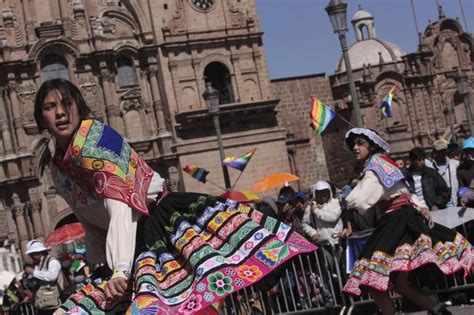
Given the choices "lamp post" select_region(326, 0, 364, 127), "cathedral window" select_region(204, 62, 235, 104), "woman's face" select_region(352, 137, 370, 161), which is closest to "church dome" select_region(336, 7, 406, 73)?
"cathedral window" select_region(204, 62, 235, 104)

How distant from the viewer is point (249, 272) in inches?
204

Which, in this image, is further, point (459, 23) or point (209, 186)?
point (459, 23)

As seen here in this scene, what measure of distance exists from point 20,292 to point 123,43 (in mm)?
22389

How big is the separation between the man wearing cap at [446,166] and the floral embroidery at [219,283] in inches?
263

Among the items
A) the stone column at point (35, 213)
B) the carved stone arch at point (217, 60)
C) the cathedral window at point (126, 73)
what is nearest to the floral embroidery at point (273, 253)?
the stone column at point (35, 213)

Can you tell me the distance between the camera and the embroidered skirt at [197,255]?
5.05 metres

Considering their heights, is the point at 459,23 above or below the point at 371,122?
above

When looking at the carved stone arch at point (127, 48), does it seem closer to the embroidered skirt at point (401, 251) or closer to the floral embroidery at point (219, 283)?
the embroidered skirt at point (401, 251)

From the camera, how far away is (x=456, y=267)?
302 inches

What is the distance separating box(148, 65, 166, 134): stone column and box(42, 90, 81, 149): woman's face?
31558 mm

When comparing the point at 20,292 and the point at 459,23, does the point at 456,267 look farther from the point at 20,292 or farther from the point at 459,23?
the point at 459,23

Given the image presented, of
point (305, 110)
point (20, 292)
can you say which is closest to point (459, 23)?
point (305, 110)

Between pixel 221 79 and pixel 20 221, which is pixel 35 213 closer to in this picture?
pixel 20 221

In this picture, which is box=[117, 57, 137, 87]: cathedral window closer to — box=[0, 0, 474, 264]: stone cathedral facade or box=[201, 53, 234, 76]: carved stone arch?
box=[0, 0, 474, 264]: stone cathedral facade
